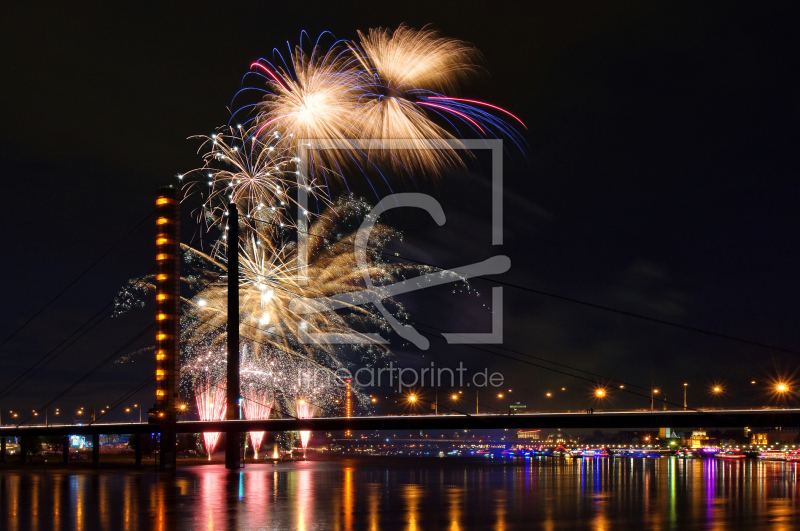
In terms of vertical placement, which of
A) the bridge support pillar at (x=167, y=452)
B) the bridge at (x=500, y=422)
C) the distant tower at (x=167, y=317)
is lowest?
the bridge support pillar at (x=167, y=452)

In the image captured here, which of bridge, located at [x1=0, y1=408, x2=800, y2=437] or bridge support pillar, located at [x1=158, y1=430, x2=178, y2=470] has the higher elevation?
bridge, located at [x1=0, y1=408, x2=800, y2=437]

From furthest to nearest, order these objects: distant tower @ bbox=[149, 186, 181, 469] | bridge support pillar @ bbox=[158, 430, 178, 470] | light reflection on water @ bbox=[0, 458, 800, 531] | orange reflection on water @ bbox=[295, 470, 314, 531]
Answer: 1. bridge support pillar @ bbox=[158, 430, 178, 470]
2. distant tower @ bbox=[149, 186, 181, 469]
3. orange reflection on water @ bbox=[295, 470, 314, 531]
4. light reflection on water @ bbox=[0, 458, 800, 531]

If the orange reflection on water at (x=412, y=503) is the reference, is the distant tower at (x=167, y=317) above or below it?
above

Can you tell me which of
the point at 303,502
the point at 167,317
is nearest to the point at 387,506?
the point at 303,502

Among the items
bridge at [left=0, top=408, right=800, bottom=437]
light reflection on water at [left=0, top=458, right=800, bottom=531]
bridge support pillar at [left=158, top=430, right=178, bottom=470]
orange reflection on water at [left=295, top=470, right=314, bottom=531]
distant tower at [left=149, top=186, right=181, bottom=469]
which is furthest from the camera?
bridge support pillar at [left=158, top=430, right=178, bottom=470]

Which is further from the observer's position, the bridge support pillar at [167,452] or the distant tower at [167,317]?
the bridge support pillar at [167,452]

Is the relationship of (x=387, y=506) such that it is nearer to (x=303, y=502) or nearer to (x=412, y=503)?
(x=412, y=503)

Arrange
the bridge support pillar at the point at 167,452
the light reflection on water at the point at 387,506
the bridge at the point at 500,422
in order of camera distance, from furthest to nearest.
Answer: the bridge support pillar at the point at 167,452 < the bridge at the point at 500,422 < the light reflection on water at the point at 387,506

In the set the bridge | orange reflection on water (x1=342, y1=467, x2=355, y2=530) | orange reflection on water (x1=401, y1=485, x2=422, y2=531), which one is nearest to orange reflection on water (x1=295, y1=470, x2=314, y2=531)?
orange reflection on water (x1=342, y1=467, x2=355, y2=530)

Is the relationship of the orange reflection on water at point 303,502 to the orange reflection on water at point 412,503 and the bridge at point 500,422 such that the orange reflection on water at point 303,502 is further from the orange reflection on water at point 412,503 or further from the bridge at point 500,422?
the bridge at point 500,422

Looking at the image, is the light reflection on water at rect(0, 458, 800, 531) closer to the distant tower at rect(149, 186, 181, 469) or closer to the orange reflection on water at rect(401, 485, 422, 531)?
the orange reflection on water at rect(401, 485, 422, 531)

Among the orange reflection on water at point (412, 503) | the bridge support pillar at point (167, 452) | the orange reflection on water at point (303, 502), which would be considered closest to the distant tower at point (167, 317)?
the bridge support pillar at point (167, 452)
